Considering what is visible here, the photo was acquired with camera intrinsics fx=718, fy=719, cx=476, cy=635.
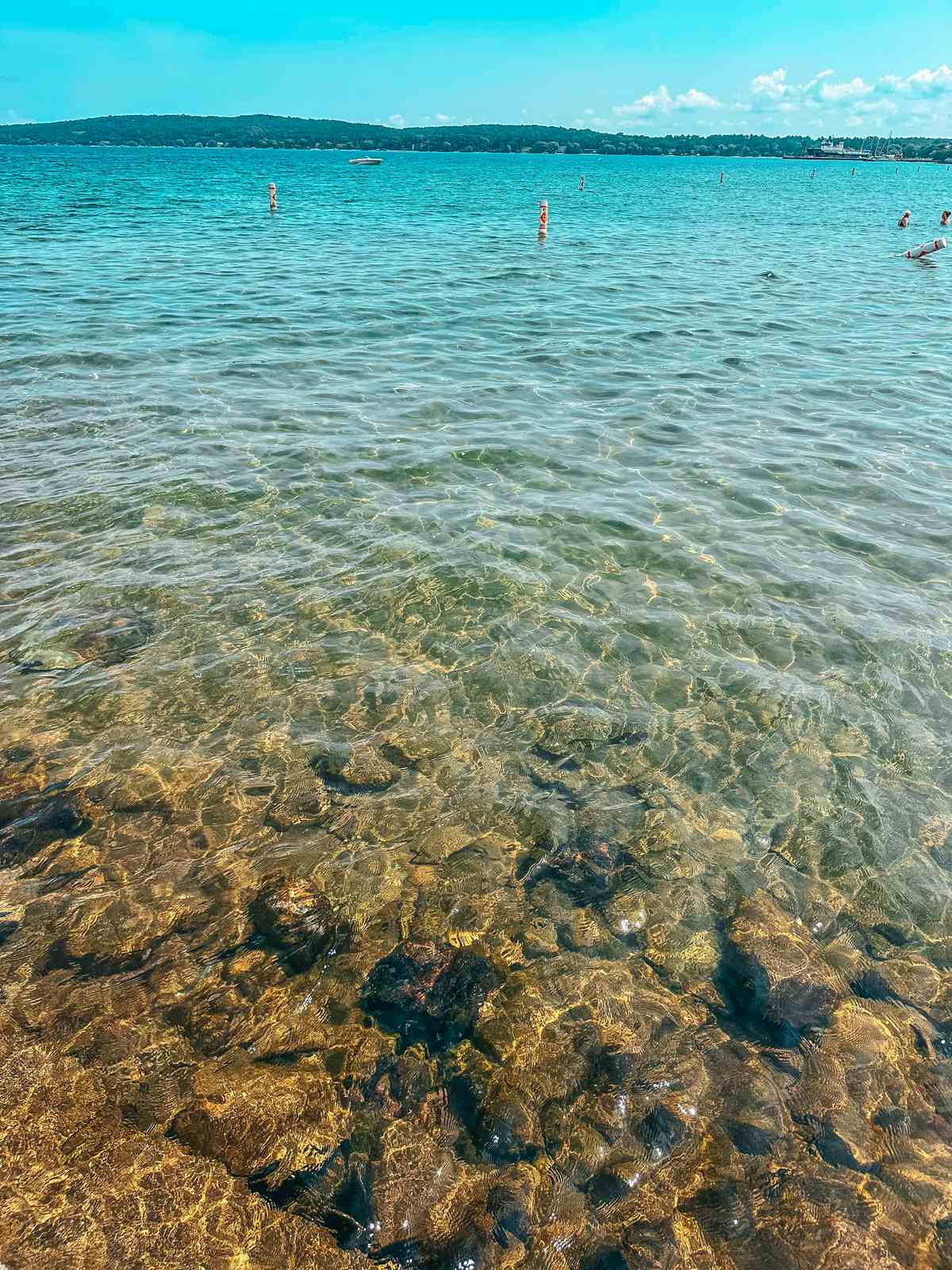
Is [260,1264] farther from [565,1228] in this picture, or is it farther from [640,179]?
[640,179]

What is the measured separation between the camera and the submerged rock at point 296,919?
5400 mm

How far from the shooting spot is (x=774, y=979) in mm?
5324

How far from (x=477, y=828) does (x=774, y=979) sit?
8.58ft

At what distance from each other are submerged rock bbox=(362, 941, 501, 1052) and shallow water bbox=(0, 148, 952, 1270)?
0.09 ft

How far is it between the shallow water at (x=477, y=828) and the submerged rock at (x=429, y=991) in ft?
0.09

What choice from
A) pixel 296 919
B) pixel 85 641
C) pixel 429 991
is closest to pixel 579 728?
pixel 429 991

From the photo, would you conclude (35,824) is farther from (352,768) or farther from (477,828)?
(477,828)

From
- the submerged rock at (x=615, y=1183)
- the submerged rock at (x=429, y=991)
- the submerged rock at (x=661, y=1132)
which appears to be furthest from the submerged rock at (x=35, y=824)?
the submerged rock at (x=661, y=1132)

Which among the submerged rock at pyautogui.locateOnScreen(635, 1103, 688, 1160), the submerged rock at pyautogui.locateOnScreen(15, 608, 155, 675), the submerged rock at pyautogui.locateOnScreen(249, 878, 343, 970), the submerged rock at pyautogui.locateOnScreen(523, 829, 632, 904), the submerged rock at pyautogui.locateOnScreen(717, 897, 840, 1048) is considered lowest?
the submerged rock at pyautogui.locateOnScreen(717, 897, 840, 1048)

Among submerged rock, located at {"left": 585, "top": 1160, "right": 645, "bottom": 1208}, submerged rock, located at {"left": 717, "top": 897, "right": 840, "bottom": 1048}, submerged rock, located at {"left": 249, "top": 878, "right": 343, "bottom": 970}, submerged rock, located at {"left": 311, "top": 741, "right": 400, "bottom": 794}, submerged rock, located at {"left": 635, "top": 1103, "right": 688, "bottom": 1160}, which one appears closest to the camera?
submerged rock, located at {"left": 585, "top": 1160, "right": 645, "bottom": 1208}

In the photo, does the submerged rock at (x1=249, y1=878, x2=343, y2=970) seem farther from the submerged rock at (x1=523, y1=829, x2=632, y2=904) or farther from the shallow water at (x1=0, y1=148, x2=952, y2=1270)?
the submerged rock at (x1=523, y1=829, x2=632, y2=904)

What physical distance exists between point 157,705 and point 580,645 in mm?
4947

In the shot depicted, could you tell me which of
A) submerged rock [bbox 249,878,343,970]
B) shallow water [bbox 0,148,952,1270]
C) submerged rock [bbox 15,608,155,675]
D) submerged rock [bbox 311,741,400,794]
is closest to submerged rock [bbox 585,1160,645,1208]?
shallow water [bbox 0,148,952,1270]

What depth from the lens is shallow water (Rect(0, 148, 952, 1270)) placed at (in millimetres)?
4148
